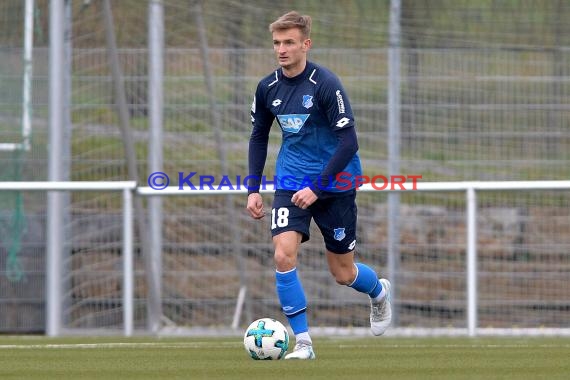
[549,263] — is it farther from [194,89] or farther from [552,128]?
[194,89]

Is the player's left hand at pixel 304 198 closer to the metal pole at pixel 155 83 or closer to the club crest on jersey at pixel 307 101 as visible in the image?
the club crest on jersey at pixel 307 101

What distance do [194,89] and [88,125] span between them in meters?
1.04

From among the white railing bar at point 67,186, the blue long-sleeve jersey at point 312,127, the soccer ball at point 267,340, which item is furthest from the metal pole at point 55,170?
the soccer ball at point 267,340

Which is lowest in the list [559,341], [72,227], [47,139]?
[559,341]

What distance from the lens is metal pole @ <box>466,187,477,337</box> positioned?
35.5 feet

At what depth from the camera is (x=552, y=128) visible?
1221 cm

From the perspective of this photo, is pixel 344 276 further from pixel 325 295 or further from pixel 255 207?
pixel 325 295

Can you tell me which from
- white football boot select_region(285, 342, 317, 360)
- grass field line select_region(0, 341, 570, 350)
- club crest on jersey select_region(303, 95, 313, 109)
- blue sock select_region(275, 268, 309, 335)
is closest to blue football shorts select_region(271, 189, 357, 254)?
blue sock select_region(275, 268, 309, 335)

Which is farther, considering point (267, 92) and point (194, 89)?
point (194, 89)

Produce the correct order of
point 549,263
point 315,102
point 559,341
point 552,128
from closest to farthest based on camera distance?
point 315,102, point 559,341, point 549,263, point 552,128

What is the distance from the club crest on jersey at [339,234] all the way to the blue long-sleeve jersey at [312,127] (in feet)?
0.89

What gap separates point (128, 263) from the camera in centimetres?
1102

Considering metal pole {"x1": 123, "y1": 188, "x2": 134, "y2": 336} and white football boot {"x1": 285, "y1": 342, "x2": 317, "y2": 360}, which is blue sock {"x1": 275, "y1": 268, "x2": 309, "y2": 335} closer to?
white football boot {"x1": 285, "y1": 342, "x2": 317, "y2": 360}

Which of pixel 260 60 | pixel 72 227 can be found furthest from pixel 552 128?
pixel 72 227
